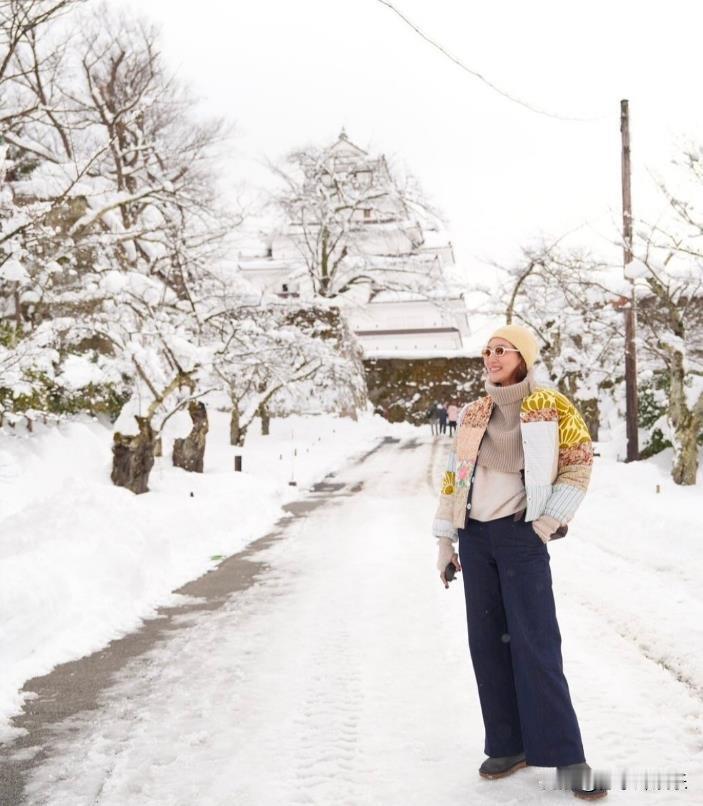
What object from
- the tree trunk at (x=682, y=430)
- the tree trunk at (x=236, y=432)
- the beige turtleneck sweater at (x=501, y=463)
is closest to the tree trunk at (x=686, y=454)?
the tree trunk at (x=682, y=430)

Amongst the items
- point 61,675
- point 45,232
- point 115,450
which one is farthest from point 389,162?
point 61,675

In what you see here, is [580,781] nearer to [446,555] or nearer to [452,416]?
[446,555]

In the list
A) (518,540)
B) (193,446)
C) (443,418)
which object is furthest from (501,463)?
(443,418)

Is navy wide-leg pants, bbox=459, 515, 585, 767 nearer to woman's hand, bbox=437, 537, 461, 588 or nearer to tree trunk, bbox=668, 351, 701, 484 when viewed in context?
woman's hand, bbox=437, 537, 461, 588

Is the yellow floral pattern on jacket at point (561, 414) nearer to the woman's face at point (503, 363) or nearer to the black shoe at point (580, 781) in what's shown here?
the woman's face at point (503, 363)

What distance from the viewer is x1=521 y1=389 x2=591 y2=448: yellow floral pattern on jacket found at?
10.8 feet

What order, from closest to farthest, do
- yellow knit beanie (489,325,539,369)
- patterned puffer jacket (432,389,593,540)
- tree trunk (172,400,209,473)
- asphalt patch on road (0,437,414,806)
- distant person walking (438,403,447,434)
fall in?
patterned puffer jacket (432,389,593,540), yellow knit beanie (489,325,539,369), asphalt patch on road (0,437,414,806), tree trunk (172,400,209,473), distant person walking (438,403,447,434)

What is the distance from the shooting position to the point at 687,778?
10.7 ft

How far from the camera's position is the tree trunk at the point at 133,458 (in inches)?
604

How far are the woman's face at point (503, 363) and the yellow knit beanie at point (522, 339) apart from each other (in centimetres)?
2

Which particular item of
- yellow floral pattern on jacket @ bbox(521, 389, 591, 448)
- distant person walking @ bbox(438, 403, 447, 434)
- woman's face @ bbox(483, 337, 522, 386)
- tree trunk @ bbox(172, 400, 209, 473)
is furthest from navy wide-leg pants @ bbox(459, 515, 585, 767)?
distant person walking @ bbox(438, 403, 447, 434)

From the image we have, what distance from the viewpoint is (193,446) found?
1966cm

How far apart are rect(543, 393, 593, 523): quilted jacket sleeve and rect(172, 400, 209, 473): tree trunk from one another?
16.9m

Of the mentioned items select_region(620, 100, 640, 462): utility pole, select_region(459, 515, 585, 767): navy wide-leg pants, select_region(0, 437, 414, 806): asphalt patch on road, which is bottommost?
select_region(0, 437, 414, 806): asphalt patch on road
